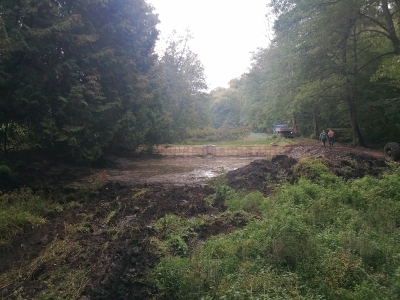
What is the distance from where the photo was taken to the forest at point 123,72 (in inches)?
540

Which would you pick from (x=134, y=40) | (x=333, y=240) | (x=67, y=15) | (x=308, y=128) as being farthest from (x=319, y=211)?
(x=308, y=128)

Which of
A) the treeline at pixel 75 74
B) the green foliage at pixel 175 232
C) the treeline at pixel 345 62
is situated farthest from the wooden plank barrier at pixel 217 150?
the green foliage at pixel 175 232

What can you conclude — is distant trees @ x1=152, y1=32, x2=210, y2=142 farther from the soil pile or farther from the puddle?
the soil pile

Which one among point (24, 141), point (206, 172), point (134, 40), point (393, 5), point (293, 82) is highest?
point (393, 5)

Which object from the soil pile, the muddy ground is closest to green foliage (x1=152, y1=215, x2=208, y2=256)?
the muddy ground

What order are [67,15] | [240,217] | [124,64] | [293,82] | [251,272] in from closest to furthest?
[251,272] < [240,217] < [67,15] < [124,64] < [293,82]

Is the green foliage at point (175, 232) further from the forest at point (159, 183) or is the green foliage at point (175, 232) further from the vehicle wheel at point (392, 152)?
the vehicle wheel at point (392, 152)

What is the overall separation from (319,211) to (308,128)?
1161 inches

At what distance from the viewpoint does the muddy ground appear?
6.12 metres

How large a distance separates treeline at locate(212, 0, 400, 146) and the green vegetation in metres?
9.09

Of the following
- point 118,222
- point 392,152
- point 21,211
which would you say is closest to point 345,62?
point 392,152

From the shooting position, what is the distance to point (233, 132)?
38188 millimetres

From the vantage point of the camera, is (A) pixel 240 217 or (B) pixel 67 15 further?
(B) pixel 67 15

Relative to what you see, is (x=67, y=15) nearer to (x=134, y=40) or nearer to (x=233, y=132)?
(x=134, y=40)
